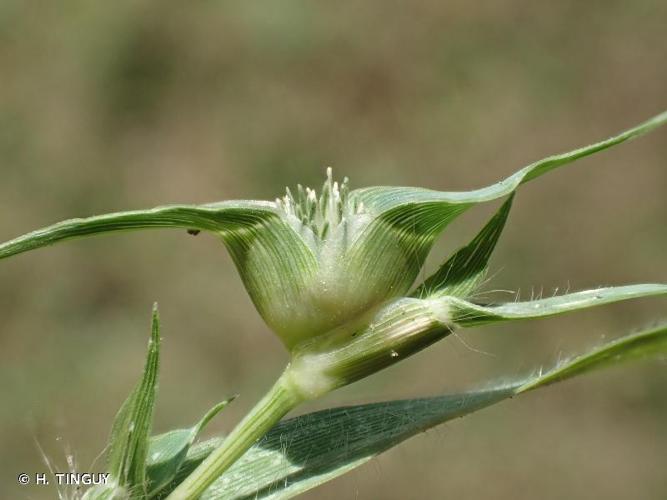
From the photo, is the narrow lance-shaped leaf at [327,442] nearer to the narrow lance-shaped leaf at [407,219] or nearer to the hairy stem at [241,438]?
the hairy stem at [241,438]

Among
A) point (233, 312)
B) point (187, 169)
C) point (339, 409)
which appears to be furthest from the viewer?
point (187, 169)

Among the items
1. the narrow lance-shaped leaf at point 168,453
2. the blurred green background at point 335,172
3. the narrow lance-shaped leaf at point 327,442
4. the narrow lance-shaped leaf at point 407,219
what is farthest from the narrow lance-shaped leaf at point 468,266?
the blurred green background at point 335,172

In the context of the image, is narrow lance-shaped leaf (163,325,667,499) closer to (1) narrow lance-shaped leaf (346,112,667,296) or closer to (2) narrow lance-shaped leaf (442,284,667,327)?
(2) narrow lance-shaped leaf (442,284,667,327)

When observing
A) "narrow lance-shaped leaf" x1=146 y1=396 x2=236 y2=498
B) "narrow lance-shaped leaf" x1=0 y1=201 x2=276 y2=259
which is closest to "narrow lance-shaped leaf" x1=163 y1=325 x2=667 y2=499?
"narrow lance-shaped leaf" x1=146 y1=396 x2=236 y2=498

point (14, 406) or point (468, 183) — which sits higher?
point (468, 183)

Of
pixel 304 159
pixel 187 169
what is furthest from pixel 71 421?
pixel 304 159

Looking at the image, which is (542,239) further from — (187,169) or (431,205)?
(431,205)
